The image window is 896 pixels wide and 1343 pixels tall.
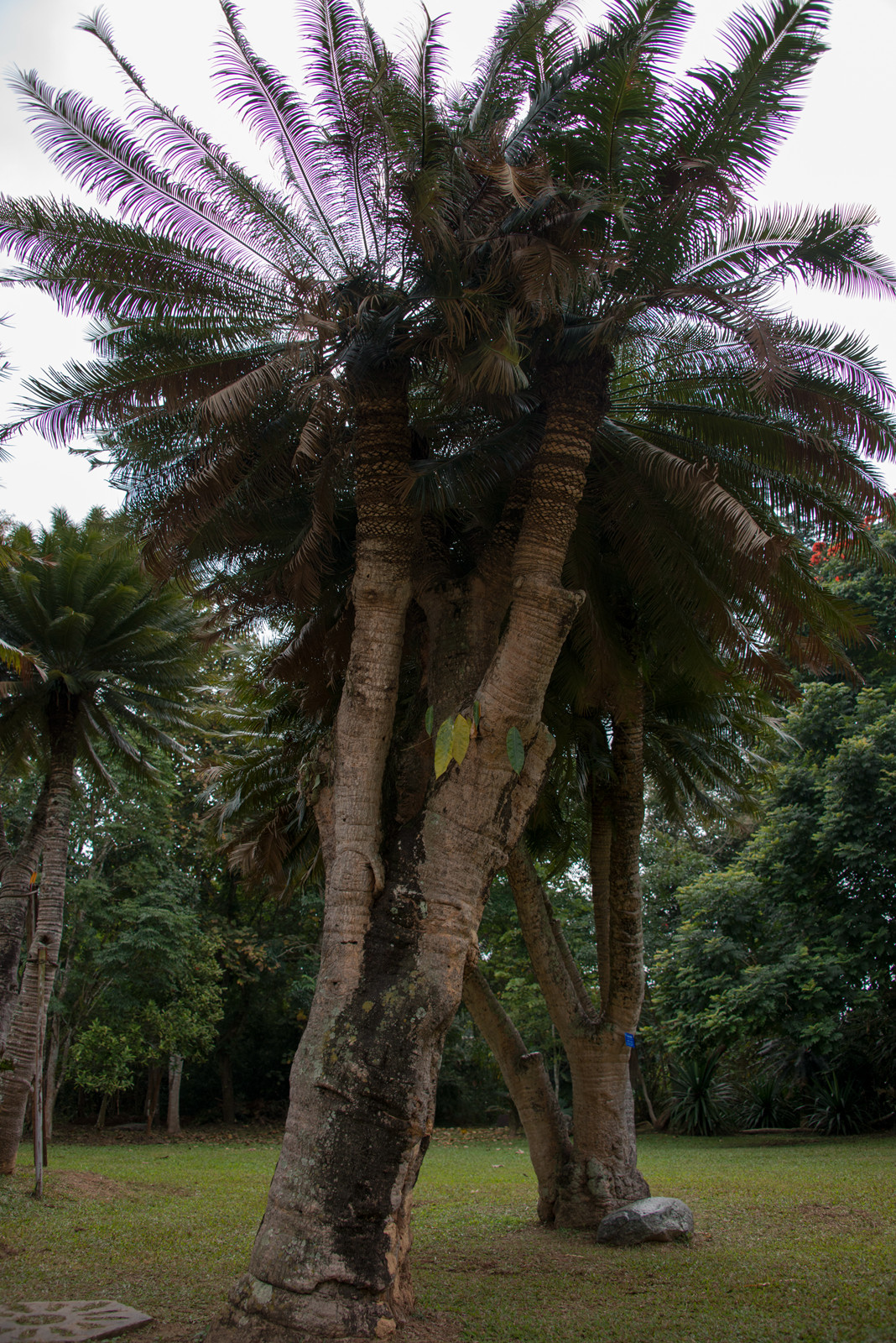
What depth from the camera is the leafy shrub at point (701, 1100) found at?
795 inches

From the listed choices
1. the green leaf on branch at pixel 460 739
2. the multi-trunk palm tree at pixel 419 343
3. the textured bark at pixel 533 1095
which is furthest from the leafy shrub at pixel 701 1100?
the green leaf on branch at pixel 460 739

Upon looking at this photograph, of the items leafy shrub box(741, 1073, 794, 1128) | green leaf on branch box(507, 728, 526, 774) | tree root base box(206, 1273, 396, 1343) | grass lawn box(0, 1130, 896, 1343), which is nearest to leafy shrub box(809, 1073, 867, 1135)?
leafy shrub box(741, 1073, 794, 1128)

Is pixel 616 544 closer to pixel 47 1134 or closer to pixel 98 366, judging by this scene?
pixel 98 366

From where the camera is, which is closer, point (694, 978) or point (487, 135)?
point (487, 135)

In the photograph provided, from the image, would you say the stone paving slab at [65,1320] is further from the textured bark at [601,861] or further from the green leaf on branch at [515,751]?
the textured bark at [601,861]

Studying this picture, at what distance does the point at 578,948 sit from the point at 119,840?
40.0 ft

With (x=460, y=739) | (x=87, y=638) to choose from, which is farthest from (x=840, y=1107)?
(x=87, y=638)

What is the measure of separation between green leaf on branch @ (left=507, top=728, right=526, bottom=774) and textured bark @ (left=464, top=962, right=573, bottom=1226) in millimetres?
3607

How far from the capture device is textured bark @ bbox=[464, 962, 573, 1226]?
28.9ft

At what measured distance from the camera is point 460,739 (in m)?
5.89

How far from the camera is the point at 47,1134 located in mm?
19938

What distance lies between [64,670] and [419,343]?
901cm

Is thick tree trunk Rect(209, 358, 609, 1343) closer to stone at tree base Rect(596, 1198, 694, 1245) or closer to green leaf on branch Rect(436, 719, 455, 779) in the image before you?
green leaf on branch Rect(436, 719, 455, 779)

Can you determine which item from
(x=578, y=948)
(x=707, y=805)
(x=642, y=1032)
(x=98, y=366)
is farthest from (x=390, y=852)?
(x=578, y=948)
